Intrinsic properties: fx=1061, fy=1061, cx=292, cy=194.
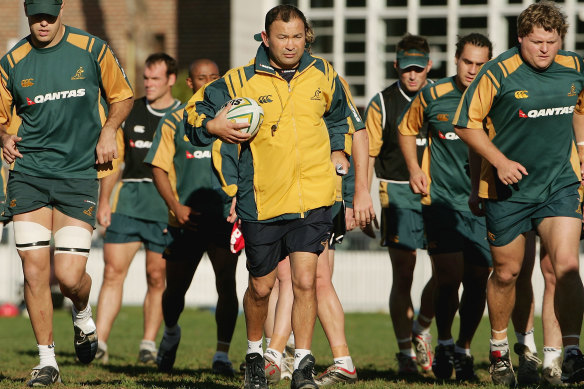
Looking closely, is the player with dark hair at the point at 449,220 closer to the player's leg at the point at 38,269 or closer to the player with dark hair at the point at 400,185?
the player with dark hair at the point at 400,185

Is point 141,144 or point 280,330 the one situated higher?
point 141,144

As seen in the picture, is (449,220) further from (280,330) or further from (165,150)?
(165,150)

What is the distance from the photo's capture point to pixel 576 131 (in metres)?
7.95

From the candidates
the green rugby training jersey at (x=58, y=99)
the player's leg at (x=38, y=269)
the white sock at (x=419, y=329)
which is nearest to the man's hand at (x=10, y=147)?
the green rugby training jersey at (x=58, y=99)

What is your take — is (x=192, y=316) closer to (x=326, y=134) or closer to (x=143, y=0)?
(x=143, y=0)

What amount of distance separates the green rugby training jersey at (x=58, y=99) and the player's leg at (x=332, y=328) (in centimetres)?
191

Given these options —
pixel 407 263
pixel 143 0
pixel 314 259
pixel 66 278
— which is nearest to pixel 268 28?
pixel 314 259

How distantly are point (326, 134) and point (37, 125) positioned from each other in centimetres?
219

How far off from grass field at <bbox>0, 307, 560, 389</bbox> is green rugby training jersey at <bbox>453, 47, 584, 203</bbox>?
64.9 inches

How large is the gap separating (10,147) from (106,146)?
2.25 feet

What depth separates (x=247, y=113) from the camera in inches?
259

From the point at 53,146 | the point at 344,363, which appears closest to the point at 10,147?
the point at 53,146

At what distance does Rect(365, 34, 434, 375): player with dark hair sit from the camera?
10047 millimetres

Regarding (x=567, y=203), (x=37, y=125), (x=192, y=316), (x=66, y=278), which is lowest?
(x=192, y=316)
